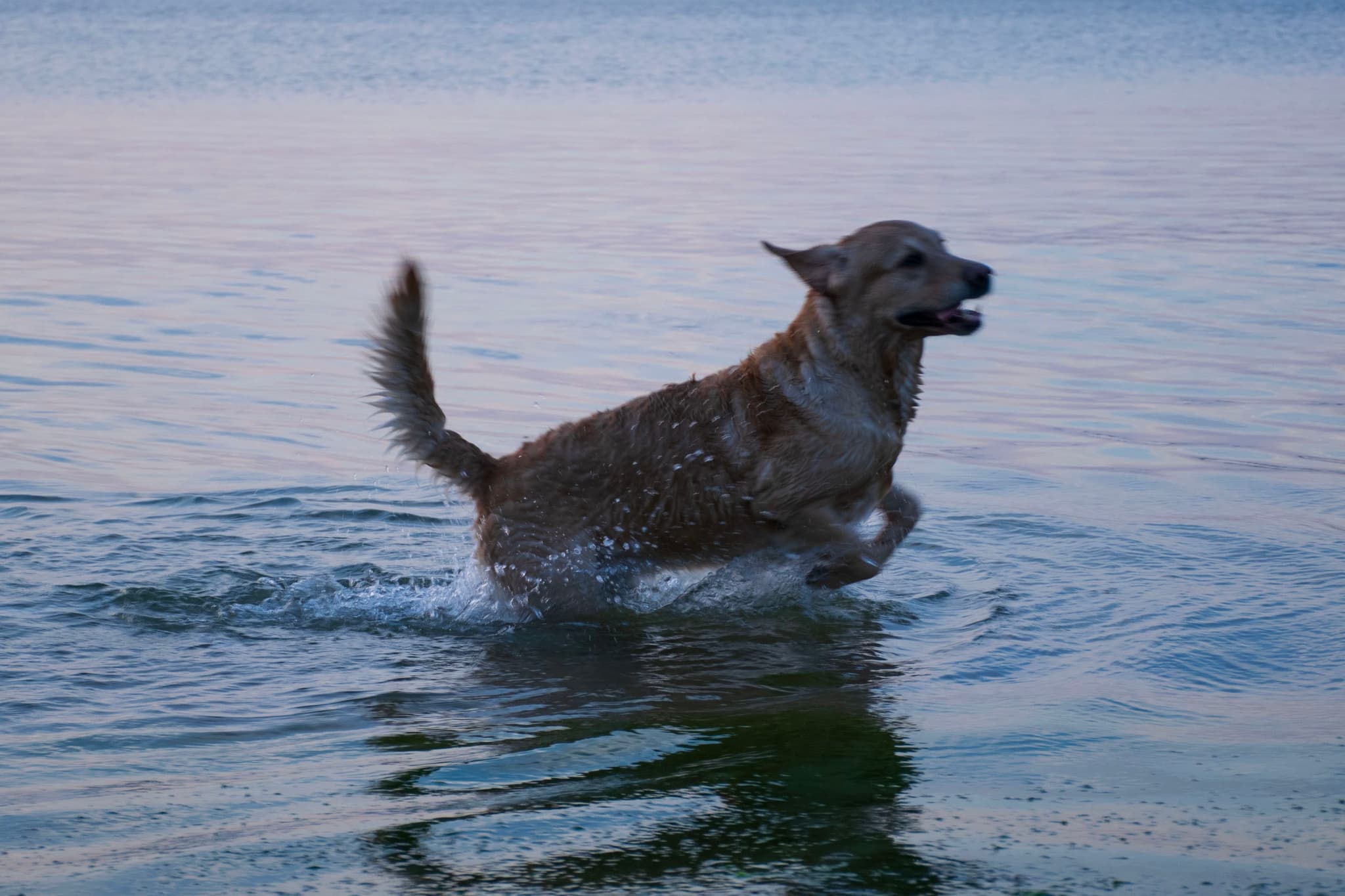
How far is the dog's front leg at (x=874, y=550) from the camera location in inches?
268

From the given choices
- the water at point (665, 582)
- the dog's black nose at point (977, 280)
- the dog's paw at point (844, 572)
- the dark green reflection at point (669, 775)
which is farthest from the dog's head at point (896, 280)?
the dark green reflection at point (669, 775)

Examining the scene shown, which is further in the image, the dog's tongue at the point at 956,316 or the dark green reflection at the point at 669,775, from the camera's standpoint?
the dog's tongue at the point at 956,316

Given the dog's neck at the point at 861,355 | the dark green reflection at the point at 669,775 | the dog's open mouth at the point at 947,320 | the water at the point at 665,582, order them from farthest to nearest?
the dog's neck at the point at 861,355, the dog's open mouth at the point at 947,320, the water at the point at 665,582, the dark green reflection at the point at 669,775

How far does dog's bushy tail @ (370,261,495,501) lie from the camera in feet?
21.5

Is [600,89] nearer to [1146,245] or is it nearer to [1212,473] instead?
[1146,245]

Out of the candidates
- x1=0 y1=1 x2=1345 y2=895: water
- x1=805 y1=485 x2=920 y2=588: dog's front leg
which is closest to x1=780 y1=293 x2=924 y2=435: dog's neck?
x1=805 y1=485 x2=920 y2=588: dog's front leg

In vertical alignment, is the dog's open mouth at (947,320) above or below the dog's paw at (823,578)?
above

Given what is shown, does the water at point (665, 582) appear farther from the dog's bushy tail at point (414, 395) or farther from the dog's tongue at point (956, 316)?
the dog's tongue at point (956, 316)

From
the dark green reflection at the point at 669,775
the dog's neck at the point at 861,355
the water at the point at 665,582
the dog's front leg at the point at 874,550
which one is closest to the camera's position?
the dark green reflection at the point at 669,775

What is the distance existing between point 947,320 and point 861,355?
0.36m

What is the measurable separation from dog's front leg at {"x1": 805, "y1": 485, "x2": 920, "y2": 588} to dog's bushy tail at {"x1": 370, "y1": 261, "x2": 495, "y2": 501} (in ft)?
4.68

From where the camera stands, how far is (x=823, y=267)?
259 inches

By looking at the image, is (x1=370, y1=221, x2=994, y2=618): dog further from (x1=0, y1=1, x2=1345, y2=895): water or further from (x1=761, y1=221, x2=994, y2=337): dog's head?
(x1=0, y1=1, x2=1345, y2=895): water

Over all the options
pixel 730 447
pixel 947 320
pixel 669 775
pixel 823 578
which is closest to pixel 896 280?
pixel 947 320
